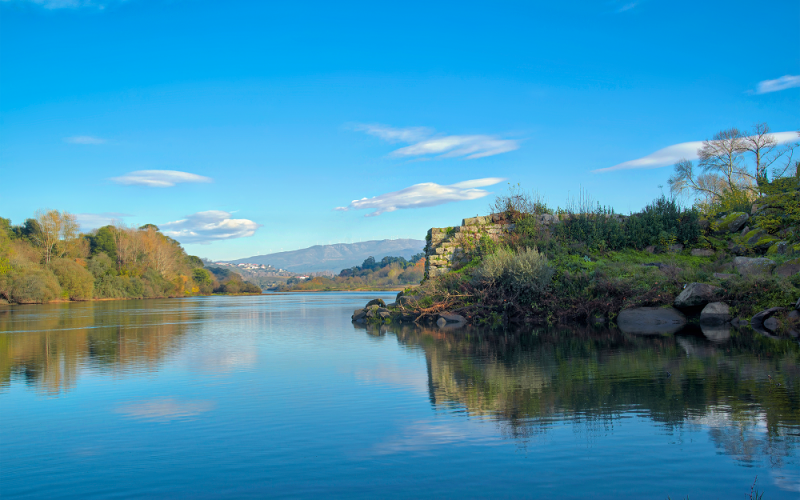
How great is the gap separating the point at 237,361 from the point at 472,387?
210 inches

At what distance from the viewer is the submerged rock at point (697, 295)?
14.0m

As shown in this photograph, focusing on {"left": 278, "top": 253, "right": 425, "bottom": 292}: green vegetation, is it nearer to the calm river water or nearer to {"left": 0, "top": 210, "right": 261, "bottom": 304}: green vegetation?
{"left": 0, "top": 210, "right": 261, "bottom": 304}: green vegetation

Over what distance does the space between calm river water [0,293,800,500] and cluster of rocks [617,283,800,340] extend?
12.0ft

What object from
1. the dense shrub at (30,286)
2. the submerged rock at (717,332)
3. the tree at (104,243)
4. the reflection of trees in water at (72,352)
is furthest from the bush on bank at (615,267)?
the tree at (104,243)

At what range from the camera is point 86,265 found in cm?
6662

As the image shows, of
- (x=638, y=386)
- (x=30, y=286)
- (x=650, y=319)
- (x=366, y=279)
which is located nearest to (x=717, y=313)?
(x=650, y=319)

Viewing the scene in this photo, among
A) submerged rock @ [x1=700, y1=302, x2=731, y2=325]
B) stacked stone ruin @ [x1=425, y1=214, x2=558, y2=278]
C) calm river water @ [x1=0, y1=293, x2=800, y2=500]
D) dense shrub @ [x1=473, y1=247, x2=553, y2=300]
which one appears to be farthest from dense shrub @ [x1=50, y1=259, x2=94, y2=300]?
submerged rock @ [x1=700, y1=302, x2=731, y2=325]

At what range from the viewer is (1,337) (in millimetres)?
15352

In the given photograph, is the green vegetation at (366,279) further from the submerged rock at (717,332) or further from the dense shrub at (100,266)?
the submerged rock at (717,332)

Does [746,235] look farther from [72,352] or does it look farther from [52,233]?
[52,233]

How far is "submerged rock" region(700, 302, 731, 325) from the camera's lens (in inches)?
540

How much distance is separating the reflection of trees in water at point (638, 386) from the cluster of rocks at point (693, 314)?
87.7 inches

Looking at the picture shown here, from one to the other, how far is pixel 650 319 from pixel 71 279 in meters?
61.1

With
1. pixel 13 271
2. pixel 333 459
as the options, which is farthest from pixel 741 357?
pixel 13 271
